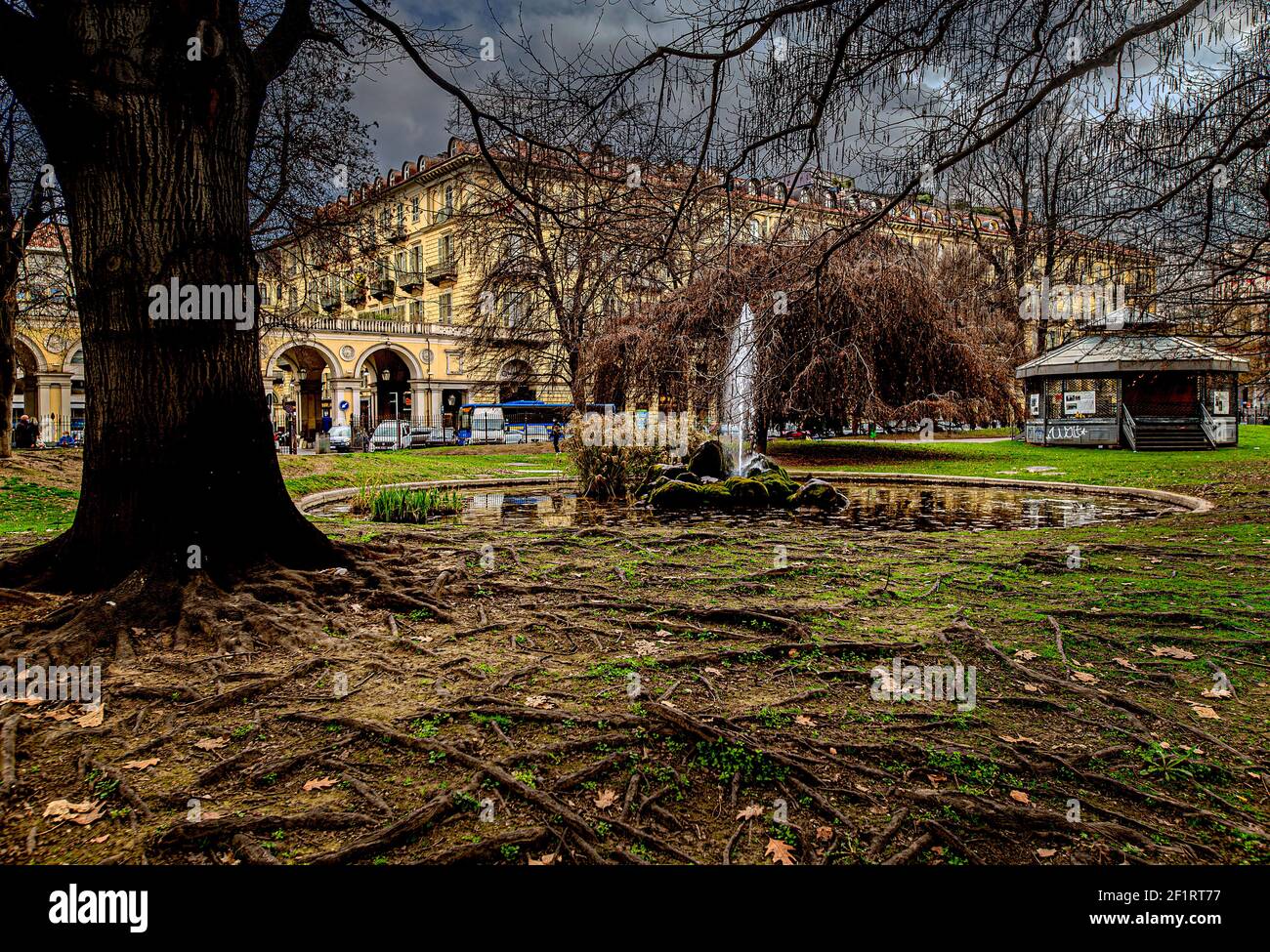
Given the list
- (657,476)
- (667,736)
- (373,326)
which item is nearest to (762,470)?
(657,476)

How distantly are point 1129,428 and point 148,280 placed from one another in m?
33.3

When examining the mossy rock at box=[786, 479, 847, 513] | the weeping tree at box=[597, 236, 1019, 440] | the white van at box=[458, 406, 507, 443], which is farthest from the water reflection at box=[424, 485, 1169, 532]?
the white van at box=[458, 406, 507, 443]

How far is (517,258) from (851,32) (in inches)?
1042

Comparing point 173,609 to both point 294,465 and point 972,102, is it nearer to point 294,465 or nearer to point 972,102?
point 972,102

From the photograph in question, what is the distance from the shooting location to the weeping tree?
896 inches

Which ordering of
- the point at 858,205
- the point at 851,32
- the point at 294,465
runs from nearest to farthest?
1. the point at 851,32
2. the point at 858,205
3. the point at 294,465

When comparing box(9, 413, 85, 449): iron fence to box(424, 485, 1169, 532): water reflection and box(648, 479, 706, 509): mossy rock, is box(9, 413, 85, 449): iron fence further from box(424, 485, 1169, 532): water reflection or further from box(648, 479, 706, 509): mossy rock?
box(648, 479, 706, 509): mossy rock

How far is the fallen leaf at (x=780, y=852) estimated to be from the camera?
249cm

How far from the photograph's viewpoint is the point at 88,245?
4.96 m

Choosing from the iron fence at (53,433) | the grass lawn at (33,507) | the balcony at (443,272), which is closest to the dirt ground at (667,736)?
the grass lawn at (33,507)

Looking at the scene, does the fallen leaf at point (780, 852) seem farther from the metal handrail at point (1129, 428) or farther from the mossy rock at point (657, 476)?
the metal handrail at point (1129, 428)

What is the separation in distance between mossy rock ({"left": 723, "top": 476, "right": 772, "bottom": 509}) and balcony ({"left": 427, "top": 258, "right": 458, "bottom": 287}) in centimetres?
3935

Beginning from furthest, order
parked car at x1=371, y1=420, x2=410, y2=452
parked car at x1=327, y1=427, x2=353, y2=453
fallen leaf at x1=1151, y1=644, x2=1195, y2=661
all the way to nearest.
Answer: parked car at x1=371, y1=420, x2=410, y2=452 → parked car at x1=327, y1=427, x2=353, y2=453 → fallen leaf at x1=1151, y1=644, x2=1195, y2=661
